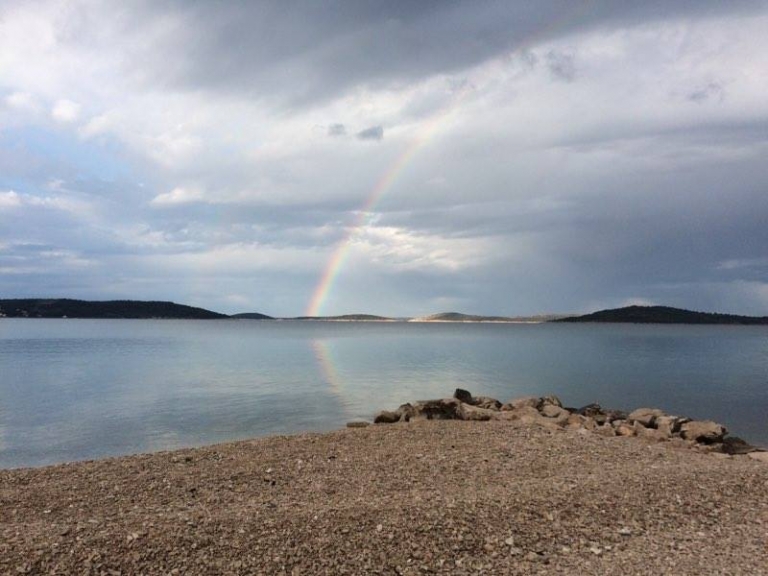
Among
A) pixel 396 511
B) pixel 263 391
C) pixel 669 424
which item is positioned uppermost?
pixel 396 511

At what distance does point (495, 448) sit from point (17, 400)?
87.5 ft

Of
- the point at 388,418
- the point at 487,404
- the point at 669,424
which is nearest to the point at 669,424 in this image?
the point at 669,424

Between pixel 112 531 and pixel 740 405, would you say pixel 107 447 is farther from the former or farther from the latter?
pixel 740 405

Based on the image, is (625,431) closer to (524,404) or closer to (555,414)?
(555,414)

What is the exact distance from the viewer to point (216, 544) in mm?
7824

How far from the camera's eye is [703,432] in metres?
18.1

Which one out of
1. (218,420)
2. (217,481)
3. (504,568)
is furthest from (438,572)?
(218,420)

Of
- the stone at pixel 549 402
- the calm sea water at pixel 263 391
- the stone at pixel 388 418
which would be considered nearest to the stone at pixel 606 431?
the stone at pixel 549 402

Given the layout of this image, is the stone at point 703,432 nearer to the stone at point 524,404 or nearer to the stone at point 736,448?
the stone at point 736,448

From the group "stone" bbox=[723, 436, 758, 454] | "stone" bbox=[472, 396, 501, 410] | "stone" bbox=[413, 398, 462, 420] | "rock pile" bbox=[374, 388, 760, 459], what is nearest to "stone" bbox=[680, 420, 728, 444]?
"rock pile" bbox=[374, 388, 760, 459]

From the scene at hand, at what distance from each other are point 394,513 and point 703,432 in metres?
13.6

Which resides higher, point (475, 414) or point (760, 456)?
point (475, 414)

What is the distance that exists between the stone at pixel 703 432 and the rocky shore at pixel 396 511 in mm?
2947

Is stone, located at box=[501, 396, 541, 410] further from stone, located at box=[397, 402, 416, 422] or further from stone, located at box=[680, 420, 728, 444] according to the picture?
stone, located at box=[680, 420, 728, 444]
